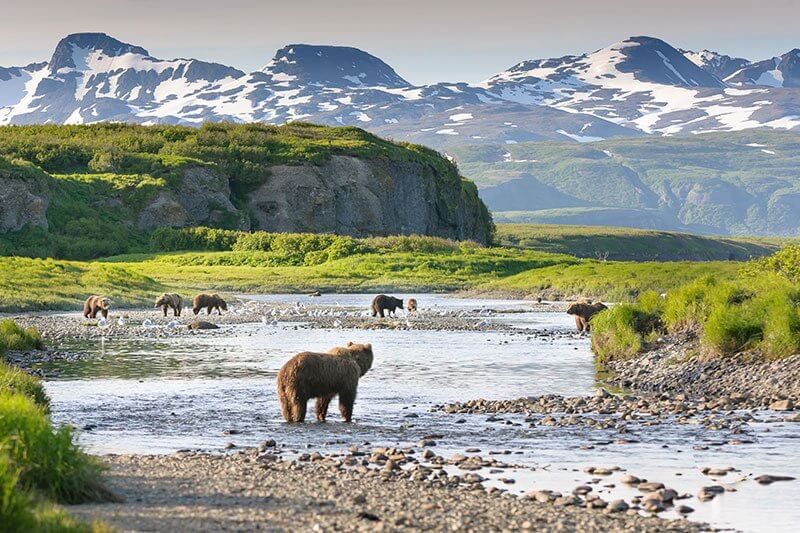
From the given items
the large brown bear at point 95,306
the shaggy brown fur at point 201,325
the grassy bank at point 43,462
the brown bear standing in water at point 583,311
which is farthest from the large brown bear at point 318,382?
the large brown bear at point 95,306

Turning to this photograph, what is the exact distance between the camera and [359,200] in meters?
118

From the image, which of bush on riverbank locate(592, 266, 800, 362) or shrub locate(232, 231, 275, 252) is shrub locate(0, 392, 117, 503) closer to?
bush on riverbank locate(592, 266, 800, 362)

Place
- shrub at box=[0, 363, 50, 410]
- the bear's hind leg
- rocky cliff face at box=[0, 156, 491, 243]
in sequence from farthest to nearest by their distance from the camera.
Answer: rocky cliff face at box=[0, 156, 491, 243] → the bear's hind leg → shrub at box=[0, 363, 50, 410]

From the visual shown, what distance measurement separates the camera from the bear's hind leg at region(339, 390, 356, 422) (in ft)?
65.1

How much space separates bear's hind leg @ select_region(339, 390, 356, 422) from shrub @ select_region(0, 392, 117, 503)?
7.49m

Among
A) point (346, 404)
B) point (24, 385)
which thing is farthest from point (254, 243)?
point (24, 385)

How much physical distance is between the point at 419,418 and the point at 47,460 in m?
9.45

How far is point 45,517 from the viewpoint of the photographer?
32.8 feet

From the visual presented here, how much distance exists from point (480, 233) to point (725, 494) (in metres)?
126

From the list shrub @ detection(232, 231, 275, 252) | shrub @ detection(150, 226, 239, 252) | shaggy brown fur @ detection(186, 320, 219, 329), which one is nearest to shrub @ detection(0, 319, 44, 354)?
shaggy brown fur @ detection(186, 320, 219, 329)

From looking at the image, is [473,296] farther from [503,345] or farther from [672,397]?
[672,397]

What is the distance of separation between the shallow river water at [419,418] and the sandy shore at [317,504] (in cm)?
124

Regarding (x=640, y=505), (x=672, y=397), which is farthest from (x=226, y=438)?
(x=672, y=397)

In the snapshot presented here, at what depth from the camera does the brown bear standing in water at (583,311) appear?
1594 inches
